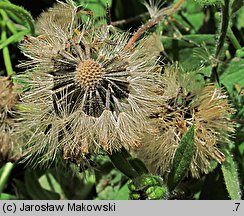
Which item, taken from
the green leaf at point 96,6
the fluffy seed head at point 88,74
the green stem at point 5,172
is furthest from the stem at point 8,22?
the fluffy seed head at point 88,74

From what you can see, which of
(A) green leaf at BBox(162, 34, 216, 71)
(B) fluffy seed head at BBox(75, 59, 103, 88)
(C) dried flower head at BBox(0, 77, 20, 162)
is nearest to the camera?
(B) fluffy seed head at BBox(75, 59, 103, 88)

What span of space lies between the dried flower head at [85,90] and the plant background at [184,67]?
12.9 inches

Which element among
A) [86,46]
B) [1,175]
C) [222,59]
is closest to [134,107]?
[86,46]

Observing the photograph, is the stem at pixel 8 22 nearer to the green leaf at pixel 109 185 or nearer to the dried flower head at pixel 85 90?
the dried flower head at pixel 85 90

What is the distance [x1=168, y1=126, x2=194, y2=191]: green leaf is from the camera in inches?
82.8

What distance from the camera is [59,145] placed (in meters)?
2.13

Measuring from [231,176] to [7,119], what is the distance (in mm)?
985

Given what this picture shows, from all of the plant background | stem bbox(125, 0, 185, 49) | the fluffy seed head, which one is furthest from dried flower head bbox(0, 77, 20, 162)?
stem bbox(125, 0, 185, 49)

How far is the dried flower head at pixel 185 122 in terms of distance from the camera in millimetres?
2262

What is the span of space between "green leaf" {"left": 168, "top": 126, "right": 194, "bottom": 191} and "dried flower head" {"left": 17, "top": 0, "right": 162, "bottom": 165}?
169mm

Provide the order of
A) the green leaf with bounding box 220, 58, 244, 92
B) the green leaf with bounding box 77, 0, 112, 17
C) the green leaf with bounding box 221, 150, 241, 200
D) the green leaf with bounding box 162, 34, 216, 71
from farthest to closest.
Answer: the green leaf with bounding box 162, 34, 216, 71
the green leaf with bounding box 220, 58, 244, 92
the green leaf with bounding box 77, 0, 112, 17
the green leaf with bounding box 221, 150, 241, 200

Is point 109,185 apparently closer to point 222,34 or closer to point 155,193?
point 155,193

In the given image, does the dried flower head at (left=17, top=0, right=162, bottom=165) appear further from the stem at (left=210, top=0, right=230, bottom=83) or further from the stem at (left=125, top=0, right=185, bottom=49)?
the stem at (left=210, top=0, right=230, bottom=83)

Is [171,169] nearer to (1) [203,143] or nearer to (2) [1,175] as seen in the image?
(1) [203,143]
